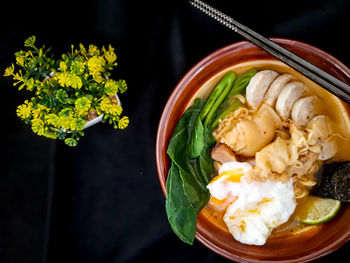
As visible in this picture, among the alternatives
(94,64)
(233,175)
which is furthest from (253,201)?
(94,64)

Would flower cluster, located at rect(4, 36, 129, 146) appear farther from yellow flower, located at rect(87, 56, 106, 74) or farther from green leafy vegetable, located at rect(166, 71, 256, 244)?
green leafy vegetable, located at rect(166, 71, 256, 244)

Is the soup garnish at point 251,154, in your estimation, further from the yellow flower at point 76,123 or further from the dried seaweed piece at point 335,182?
the yellow flower at point 76,123

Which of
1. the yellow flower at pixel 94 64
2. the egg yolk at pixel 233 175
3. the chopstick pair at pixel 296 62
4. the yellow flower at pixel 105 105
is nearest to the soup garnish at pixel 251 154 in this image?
the egg yolk at pixel 233 175

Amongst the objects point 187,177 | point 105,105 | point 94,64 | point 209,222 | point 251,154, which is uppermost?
point 94,64

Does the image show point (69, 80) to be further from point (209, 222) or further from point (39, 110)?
point (209, 222)

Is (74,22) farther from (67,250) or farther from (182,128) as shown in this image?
(67,250)
